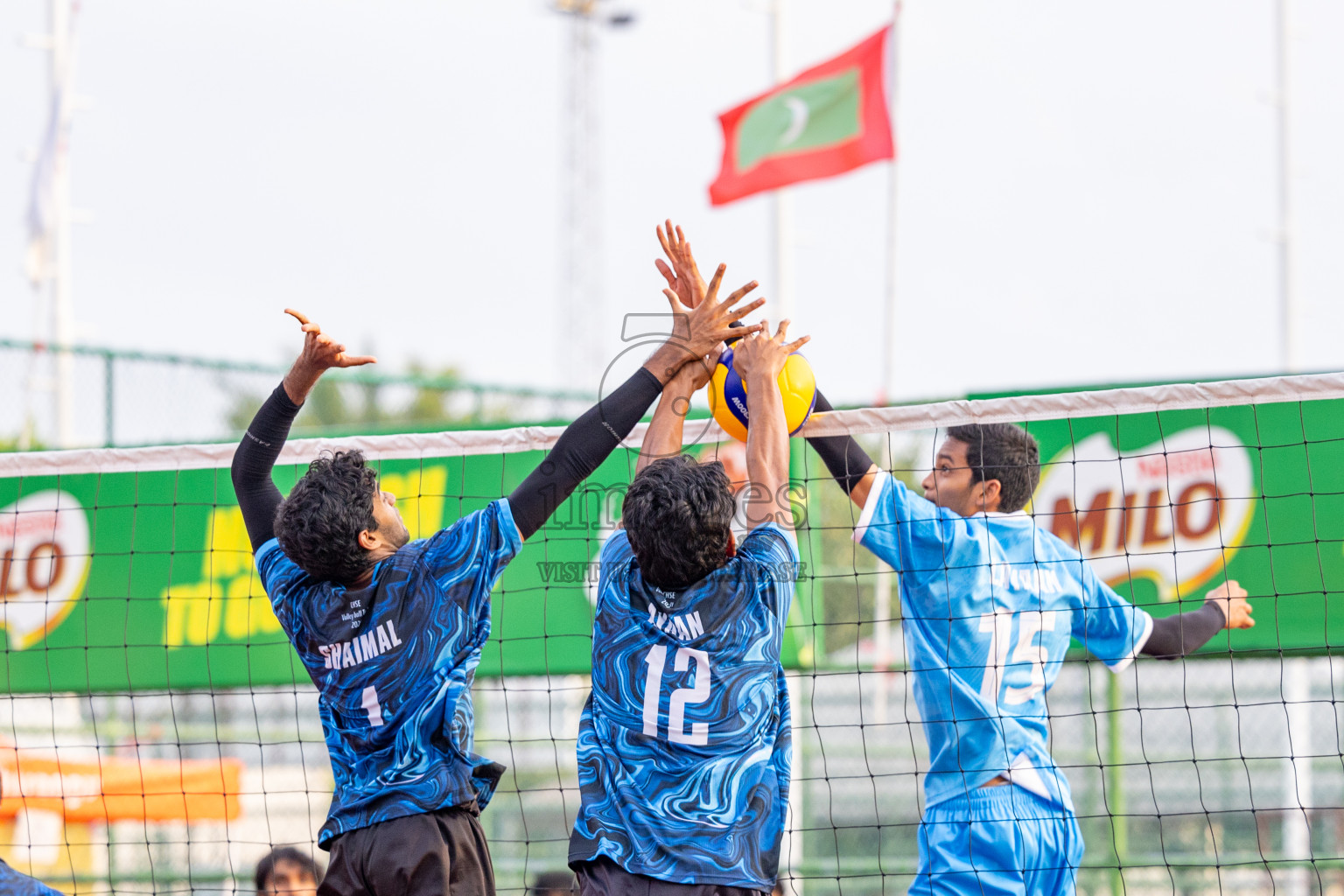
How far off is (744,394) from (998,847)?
5.55ft

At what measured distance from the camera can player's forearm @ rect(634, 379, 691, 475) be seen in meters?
3.60

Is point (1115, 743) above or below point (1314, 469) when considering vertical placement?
below

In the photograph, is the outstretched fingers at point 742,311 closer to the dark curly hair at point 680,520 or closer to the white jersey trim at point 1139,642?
the dark curly hair at point 680,520

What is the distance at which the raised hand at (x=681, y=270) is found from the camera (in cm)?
359

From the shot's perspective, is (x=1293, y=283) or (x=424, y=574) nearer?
(x=424, y=574)

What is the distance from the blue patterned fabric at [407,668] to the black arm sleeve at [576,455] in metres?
0.06

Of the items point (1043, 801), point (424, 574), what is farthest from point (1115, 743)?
point (424, 574)

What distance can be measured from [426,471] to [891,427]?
3.59m

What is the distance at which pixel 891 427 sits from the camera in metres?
4.32

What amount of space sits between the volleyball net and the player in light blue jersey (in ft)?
1.14

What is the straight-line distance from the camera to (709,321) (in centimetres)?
358

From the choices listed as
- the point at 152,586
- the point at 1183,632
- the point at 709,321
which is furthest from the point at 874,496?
the point at 152,586

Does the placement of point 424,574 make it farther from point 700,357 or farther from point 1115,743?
point 1115,743

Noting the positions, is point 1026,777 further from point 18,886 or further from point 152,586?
point 152,586
